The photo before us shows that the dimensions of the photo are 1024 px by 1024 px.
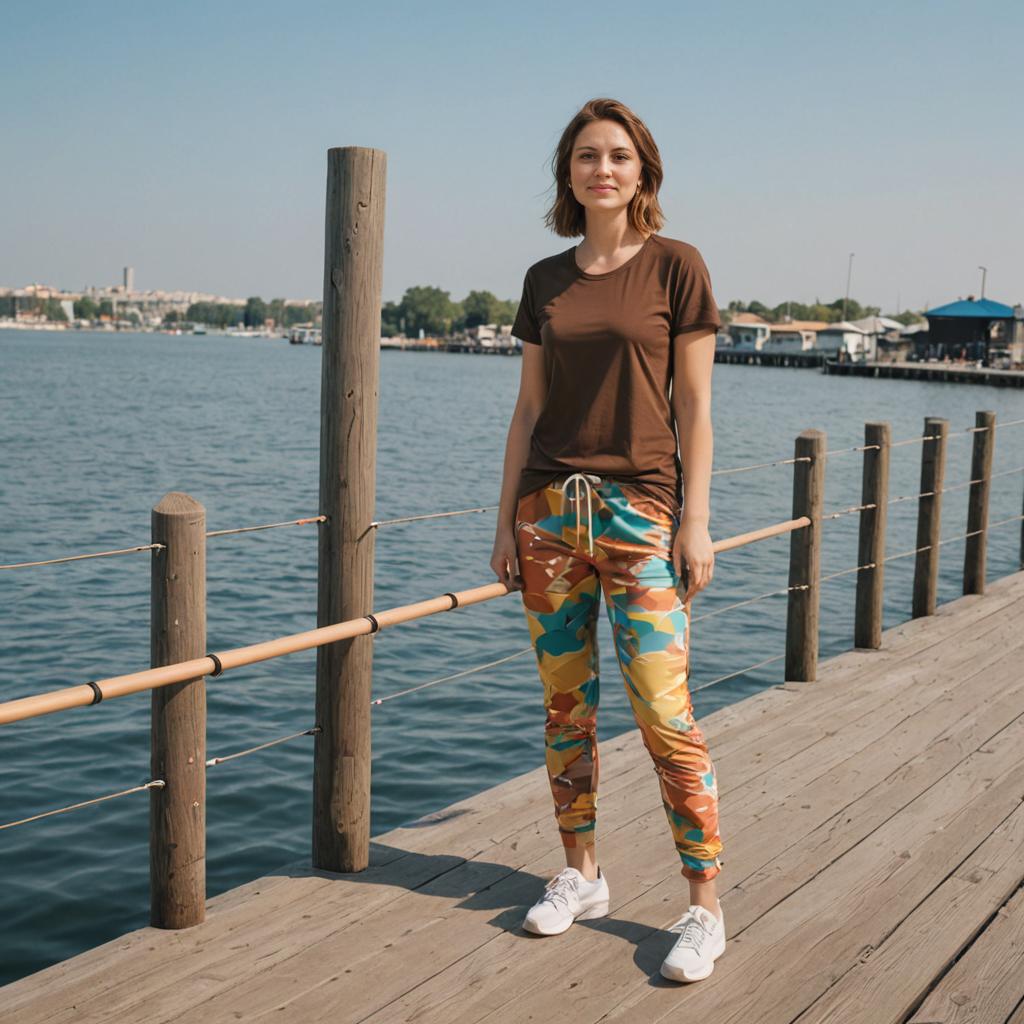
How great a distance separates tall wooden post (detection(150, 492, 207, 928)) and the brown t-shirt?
0.78m

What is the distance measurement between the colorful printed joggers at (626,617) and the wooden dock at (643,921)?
12.0 inches

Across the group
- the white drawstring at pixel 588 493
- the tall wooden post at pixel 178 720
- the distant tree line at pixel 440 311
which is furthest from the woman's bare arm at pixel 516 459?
the distant tree line at pixel 440 311

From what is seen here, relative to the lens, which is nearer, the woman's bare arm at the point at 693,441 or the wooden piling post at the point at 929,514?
the woman's bare arm at the point at 693,441

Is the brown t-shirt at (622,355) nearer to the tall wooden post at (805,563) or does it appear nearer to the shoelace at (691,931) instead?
the shoelace at (691,931)

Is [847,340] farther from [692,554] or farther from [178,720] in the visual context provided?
[178,720]

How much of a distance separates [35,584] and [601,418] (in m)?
9.66

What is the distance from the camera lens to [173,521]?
2.64 metres

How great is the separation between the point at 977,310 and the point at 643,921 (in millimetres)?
78602

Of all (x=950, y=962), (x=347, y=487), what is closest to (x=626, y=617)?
(x=347, y=487)

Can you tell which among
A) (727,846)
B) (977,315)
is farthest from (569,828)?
(977,315)

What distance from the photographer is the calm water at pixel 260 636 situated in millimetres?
5406

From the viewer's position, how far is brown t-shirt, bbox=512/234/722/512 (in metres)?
2.43

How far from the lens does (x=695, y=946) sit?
2.52m

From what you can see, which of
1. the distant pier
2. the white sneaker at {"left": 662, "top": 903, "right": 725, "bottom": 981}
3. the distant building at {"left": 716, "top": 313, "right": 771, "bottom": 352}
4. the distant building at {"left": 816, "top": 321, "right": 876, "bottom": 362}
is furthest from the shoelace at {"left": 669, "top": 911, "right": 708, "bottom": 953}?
the distant building at {"left": 716, "top": 313, "right": 771, "bottom": 352}
